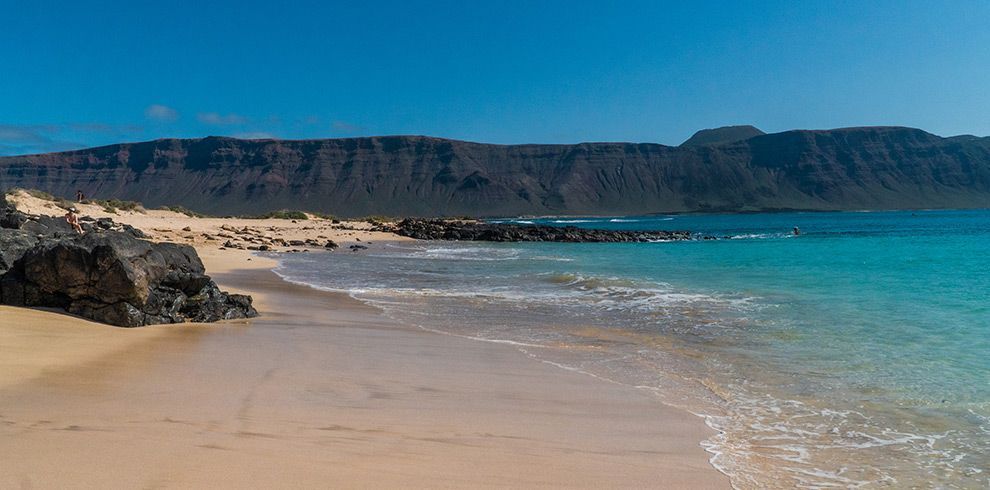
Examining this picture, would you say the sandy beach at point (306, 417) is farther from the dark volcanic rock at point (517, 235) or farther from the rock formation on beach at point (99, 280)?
the dark volcanic rock at point (517, 235)

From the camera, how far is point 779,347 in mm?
8516

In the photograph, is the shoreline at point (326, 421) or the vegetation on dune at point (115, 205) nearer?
the shoreline at point (326, 421)

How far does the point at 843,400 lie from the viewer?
5973 mm

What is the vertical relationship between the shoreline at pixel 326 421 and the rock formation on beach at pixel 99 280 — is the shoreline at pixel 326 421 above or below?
below

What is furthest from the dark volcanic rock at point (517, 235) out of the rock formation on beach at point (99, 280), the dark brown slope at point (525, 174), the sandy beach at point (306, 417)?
the dark brown slope at point (525, 174)

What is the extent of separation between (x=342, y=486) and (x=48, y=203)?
38.1 metres

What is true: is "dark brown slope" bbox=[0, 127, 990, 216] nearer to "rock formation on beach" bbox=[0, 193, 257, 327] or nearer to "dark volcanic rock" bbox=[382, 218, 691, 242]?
"dark volcanic rock" bbox=[382, 218, 691, 242]

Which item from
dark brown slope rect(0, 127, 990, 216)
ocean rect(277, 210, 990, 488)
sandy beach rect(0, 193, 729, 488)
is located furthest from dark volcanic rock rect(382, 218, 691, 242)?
dark brown slope rect(0, 127, 990, 216)

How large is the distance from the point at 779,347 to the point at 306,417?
257 inches

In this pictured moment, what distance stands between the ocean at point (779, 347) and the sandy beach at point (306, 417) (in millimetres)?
675

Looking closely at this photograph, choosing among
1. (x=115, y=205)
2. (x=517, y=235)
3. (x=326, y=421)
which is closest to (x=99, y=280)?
(x=326, y=421)

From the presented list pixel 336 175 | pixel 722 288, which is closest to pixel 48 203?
pixel 722 288

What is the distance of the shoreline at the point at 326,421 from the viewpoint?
3539 millimetres

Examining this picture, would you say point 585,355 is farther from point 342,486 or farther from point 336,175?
point 336,175
